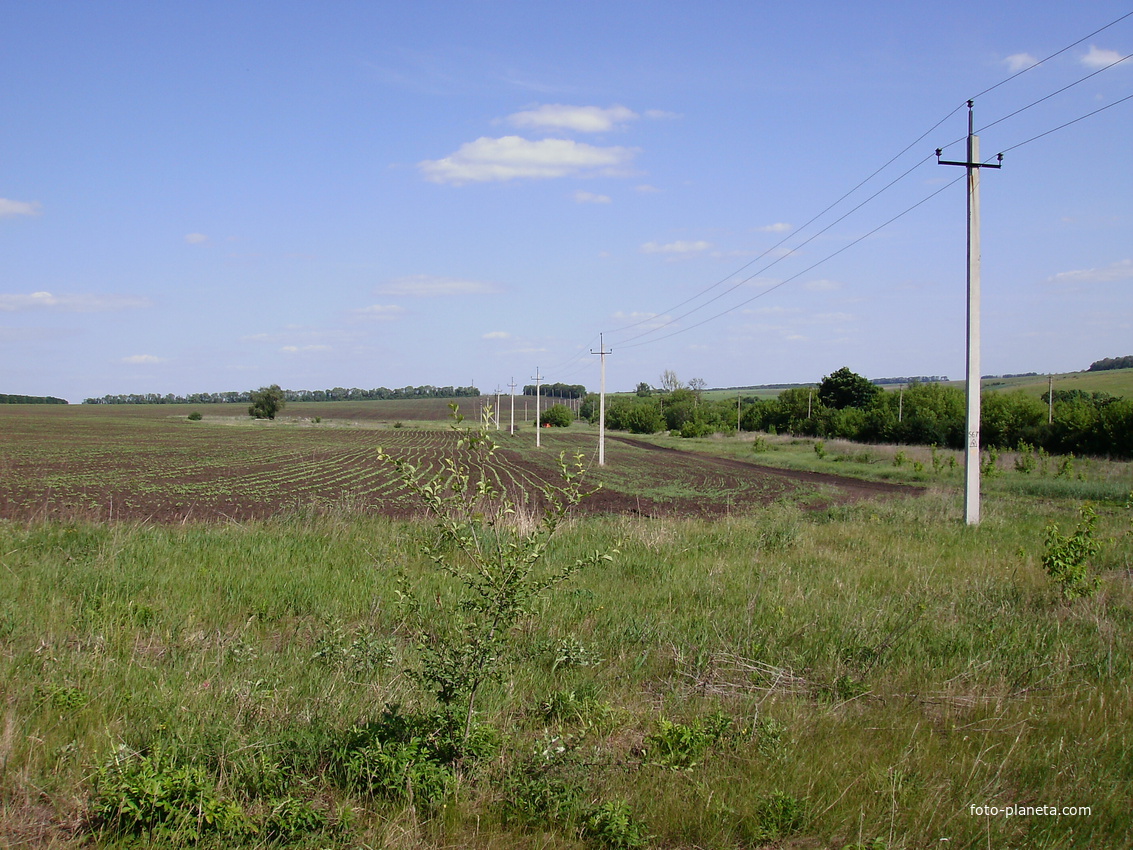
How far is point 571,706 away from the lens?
458cm

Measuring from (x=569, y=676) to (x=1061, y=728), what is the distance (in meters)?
3.16

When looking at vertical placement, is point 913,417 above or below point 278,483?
above

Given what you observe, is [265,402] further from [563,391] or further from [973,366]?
[973,366]

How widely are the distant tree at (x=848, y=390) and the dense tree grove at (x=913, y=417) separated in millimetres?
110

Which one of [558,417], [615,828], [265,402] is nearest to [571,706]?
[615,828]

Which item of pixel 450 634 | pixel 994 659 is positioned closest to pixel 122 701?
pixel 450 634

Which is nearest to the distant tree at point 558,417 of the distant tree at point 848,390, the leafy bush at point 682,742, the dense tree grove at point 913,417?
the dense tree grove at point 913,417

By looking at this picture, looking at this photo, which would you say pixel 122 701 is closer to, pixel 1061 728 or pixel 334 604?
pixel 334 604

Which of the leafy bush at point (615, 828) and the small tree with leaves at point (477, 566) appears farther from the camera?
the small tree with leaves at point (477, 566)

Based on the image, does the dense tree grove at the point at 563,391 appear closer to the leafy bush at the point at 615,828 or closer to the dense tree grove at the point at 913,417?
the dense tree grove at the point at 913,417

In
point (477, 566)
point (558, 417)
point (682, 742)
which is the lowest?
point (682, 742)

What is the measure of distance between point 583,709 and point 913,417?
64680 mm

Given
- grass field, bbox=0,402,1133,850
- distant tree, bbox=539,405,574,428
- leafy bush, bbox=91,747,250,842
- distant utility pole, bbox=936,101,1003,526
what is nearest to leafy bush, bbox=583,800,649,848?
grass field, bbox=0,402,1133,850

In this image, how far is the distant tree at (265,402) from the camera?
133375 mm
